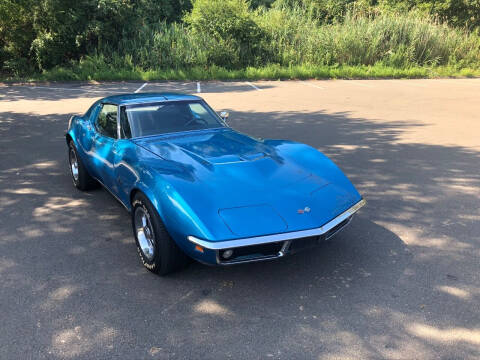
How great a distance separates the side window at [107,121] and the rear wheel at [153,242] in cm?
121

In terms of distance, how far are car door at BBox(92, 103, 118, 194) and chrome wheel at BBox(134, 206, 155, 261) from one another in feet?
2.12

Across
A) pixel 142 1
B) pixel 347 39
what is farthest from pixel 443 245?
pixel 142 1

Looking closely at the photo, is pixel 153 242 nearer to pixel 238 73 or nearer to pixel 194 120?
pixel 194 120

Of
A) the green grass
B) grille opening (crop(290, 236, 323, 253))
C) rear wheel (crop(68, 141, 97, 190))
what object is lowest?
rear wheel (crop(68, 141, 97, 190))

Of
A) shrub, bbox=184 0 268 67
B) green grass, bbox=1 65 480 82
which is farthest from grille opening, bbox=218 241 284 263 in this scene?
shrub, bbox=184 0 268 67

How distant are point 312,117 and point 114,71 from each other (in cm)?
1159

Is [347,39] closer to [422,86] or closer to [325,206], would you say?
[422,86]

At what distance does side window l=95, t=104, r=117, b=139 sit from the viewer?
4.40m

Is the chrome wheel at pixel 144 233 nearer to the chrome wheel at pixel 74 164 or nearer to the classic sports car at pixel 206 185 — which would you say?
the classic sports car at pixel 206 185

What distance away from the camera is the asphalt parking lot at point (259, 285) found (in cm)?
259

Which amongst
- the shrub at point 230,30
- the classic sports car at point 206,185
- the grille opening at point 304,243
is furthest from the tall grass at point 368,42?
the grille opening at point 304,243

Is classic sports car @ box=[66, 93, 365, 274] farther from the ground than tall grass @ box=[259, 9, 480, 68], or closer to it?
closer to it

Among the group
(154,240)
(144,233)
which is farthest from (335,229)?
(144,233)

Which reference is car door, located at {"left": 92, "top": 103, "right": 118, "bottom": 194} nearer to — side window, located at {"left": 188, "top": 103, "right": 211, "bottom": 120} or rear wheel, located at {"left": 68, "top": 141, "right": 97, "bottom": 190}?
rear wheel, located at {"left": 68, "top": 141, "right": 97, "bottom": 190}
